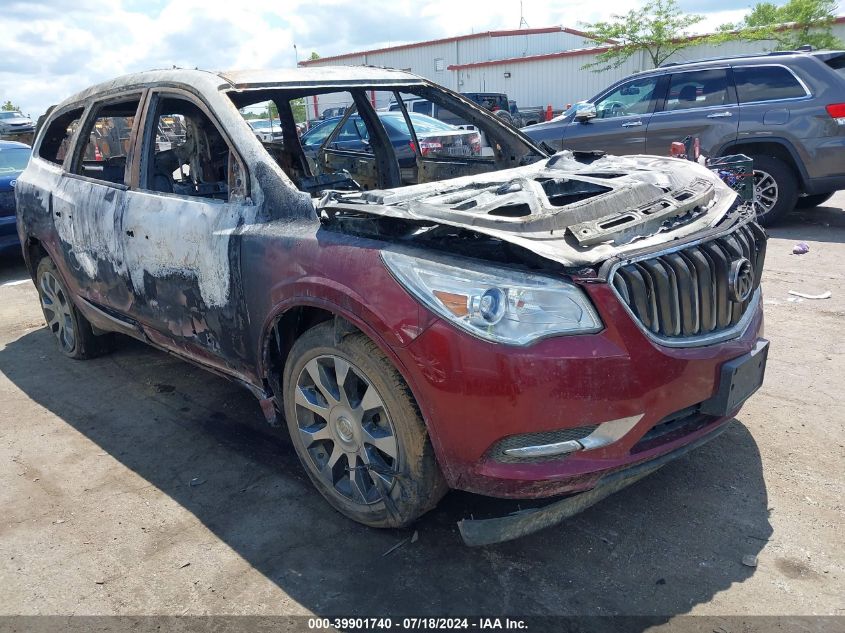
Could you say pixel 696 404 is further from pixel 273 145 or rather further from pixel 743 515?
pixel 273 145

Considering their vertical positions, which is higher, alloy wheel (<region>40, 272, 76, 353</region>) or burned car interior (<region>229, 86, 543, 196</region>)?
burned car interior (<region>229, 86, 543, 196</region>)

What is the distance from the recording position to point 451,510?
2.84 m

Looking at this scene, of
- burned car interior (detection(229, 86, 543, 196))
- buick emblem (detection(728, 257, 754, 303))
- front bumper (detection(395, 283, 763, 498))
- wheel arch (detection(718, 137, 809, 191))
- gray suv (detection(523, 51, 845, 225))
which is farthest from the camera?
wheel arch (detection(718, 137, 809, 191))

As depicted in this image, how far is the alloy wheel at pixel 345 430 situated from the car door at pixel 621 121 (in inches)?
268

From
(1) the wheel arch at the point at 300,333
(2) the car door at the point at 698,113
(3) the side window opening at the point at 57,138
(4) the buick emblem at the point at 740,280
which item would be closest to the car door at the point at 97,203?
(3) the side window opening at the point at 57,138

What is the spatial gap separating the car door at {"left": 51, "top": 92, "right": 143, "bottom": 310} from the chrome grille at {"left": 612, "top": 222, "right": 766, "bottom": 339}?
2.78 metres

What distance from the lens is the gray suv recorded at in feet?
23.3

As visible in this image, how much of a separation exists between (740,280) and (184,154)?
356cm

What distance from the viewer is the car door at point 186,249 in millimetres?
3021

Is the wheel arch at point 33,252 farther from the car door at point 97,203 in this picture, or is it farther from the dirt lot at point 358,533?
the dirt lot at point 358,533

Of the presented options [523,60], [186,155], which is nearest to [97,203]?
[186,155]

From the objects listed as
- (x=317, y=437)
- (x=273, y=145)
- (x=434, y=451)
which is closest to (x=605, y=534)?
(x=434, y=451)

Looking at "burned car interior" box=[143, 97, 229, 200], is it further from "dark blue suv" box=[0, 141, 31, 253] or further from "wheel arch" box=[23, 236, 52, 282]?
"dark blue suv" box=[0, 141, 31, 253]

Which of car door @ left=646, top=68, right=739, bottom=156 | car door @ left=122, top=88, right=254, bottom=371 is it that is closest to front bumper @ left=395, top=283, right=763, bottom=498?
car door @ left=122, top=88, right=254, bottom=371
